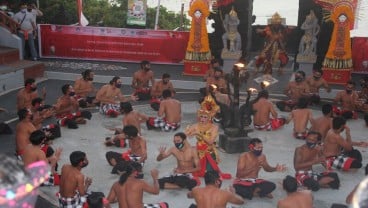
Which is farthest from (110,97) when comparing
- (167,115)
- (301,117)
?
(301,117)

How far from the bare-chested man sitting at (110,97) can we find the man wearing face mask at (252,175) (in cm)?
486

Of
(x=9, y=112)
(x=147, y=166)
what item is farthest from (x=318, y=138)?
(x=9, y=112)

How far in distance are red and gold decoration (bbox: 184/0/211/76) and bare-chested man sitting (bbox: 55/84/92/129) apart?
5.50 metres

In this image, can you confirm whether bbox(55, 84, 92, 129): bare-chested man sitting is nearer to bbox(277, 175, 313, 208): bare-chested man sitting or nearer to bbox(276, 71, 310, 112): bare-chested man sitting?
bbox(276, 71, 310, 112): bare-chested man sitting

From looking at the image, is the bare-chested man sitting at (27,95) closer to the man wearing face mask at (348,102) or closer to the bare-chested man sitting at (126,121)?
the bare-chested man sitting at (126,121)

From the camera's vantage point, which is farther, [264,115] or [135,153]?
[264,115]

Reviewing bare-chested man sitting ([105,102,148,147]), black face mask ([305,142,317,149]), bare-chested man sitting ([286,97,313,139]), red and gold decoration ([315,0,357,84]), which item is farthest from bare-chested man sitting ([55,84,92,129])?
red and gold decoration ([315,0,357,84])

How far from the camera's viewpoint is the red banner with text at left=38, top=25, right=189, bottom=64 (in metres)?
17.6

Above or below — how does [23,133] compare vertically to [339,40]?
below

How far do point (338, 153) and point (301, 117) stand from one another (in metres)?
1.76

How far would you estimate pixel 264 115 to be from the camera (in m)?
11.0

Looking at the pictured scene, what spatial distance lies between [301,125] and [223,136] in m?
1.76

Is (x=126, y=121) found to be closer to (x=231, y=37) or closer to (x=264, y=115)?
(x=264, y=115)

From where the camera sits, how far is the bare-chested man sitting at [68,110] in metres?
11.0
